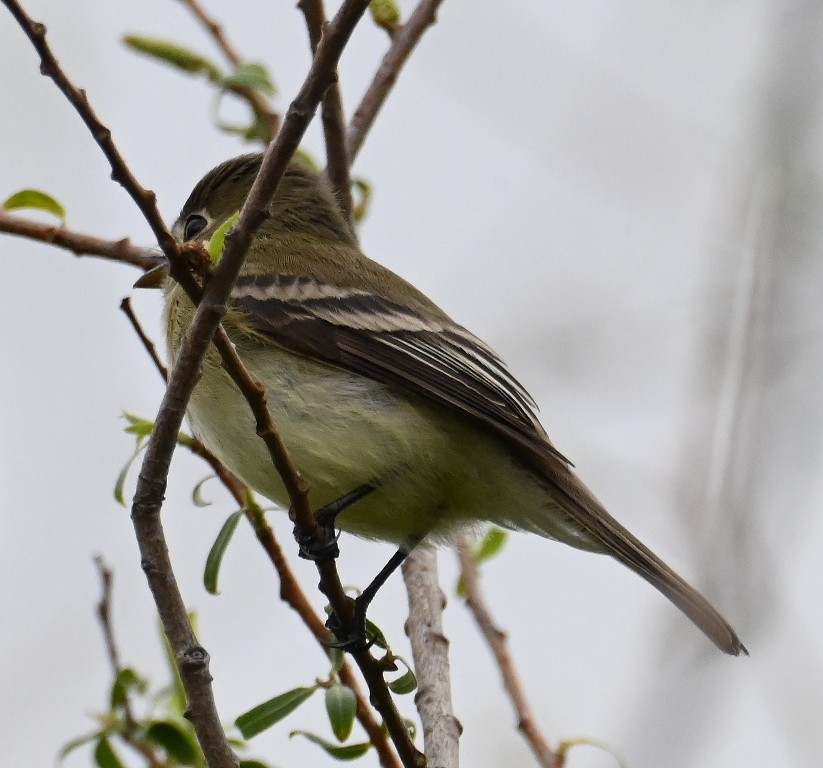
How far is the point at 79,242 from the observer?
463cm

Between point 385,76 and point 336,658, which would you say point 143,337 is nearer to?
point 336,658

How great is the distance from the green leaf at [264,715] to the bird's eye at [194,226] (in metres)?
2.96

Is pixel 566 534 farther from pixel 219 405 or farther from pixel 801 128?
pixel 801 128

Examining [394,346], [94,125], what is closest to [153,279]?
[394,346]

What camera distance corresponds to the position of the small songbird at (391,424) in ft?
14.2

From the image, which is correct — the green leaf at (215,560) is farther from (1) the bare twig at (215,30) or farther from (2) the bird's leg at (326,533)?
(1) the bare twig at (215,30)

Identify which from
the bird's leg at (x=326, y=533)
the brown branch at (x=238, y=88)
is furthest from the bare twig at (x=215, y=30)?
the bird's leg at (x=326, y=533)

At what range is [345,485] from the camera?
174 inches

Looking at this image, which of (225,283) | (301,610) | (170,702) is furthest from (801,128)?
(170,702)

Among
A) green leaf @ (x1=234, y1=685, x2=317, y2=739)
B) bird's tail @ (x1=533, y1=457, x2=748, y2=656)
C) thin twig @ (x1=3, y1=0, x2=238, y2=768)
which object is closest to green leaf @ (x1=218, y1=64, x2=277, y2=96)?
bird's tail @ (x1=533, y1=457, x2=748, y2=656)

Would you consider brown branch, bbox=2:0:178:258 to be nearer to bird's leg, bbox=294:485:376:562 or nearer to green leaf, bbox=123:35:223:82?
bird's leg, bbox=294:485:376:562

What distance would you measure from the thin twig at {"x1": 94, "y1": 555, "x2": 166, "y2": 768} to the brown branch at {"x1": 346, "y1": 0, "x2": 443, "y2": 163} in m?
2.38

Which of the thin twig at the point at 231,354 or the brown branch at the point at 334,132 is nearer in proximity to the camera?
the thin twig at the point at 231,354

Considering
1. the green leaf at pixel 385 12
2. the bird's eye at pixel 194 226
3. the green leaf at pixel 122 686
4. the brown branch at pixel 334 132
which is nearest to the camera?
the green leaf at pixel 122 686
